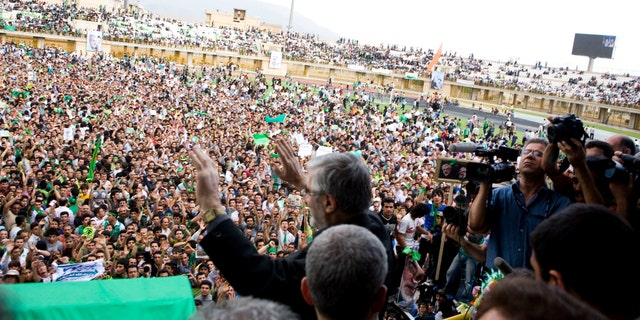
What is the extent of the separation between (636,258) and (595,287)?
131mm

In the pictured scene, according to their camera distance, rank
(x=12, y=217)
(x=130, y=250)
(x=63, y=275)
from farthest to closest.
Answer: (x=12, y=217) < (x=130, y=250) < (x=63, y=275)

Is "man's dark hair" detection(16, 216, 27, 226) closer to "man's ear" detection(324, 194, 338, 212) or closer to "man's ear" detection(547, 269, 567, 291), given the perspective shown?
"man's ear" detection(324, 194, 338, 212)

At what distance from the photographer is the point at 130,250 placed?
646cm

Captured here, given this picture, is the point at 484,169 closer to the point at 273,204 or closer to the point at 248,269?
the point at 248,269

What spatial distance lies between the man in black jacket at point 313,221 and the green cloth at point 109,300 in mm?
2284

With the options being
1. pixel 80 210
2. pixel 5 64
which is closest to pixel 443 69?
pixel 5 64

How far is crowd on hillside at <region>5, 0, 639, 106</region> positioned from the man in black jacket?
45.1 m

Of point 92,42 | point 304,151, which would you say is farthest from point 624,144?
point 92,42

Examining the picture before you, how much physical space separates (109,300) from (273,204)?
5.41 metres

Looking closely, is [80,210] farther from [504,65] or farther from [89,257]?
[504,65]

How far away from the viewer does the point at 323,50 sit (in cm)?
6069

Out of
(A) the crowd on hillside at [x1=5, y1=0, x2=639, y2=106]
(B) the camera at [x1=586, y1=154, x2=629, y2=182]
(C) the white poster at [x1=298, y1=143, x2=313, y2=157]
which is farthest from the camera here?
(A) the crowd on hillside at [x1=5, y1=0, x2=639, y2=106]

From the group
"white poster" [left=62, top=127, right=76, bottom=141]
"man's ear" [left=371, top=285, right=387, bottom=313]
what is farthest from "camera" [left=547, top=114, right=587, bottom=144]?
"white poster" [left=62, top=127, right=76, bottom=141]

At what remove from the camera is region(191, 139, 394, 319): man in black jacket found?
1.72 metres
